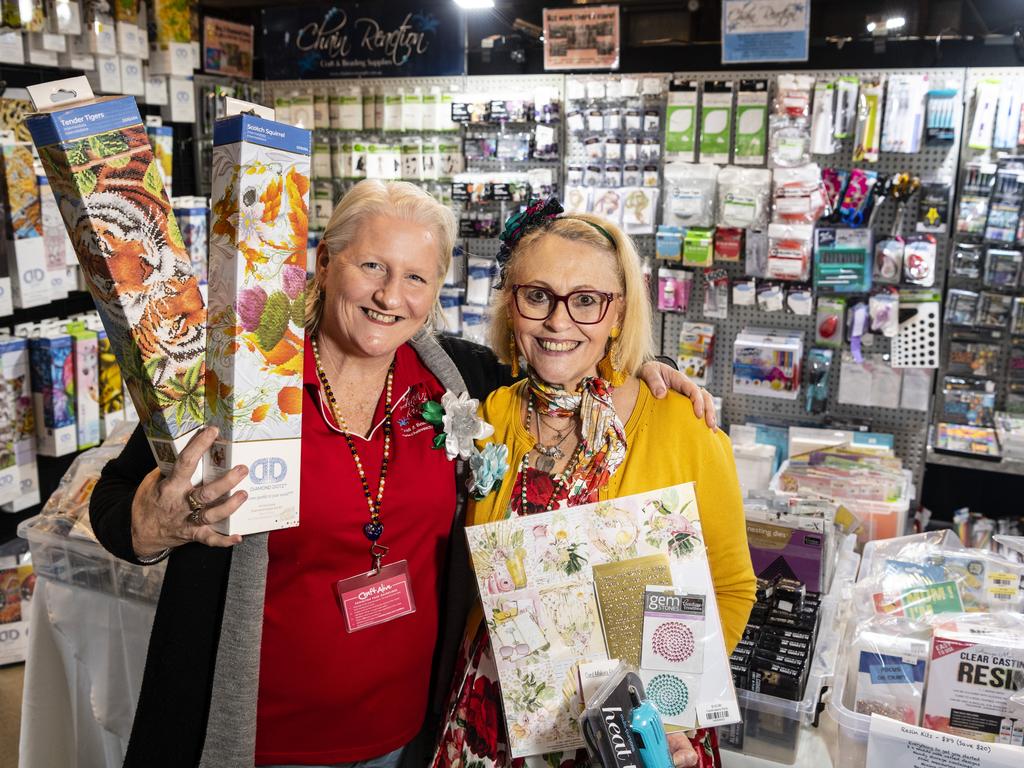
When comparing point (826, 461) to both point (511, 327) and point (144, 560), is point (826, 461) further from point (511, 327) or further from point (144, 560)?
point (144, 560)

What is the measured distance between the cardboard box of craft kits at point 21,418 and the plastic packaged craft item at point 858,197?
3345 millimetres

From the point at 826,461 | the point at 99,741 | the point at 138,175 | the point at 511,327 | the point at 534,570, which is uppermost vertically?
the point at 138,175

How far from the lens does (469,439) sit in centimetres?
169

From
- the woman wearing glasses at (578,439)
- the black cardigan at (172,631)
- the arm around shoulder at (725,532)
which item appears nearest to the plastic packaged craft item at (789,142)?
the woman wearing glasses at (578,439)

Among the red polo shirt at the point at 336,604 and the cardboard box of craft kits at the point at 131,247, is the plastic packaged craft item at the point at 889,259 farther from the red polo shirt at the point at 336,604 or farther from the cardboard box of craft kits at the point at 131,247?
the cardboard box of craft kits at the point at 131,247

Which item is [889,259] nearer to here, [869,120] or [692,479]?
[869,120]

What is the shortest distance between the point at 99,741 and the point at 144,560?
1209 mm

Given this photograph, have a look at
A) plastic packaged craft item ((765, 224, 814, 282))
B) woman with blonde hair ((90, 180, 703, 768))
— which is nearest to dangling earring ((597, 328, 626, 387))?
woman with blonde hair ((90, 180, 703, 768))

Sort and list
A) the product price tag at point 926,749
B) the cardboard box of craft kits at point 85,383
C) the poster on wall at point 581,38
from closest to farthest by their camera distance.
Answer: the product price tag at point 926,749 → the cardboard box of craft kits at point 85,383 → the poster on wall at point 581,38

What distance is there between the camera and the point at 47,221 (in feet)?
11.0

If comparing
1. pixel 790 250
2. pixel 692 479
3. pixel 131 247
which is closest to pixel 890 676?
pixel 692 479

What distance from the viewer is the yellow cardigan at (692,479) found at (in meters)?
1.62

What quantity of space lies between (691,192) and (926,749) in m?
2.98

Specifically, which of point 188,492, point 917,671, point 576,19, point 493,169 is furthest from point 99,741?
point 576,19
